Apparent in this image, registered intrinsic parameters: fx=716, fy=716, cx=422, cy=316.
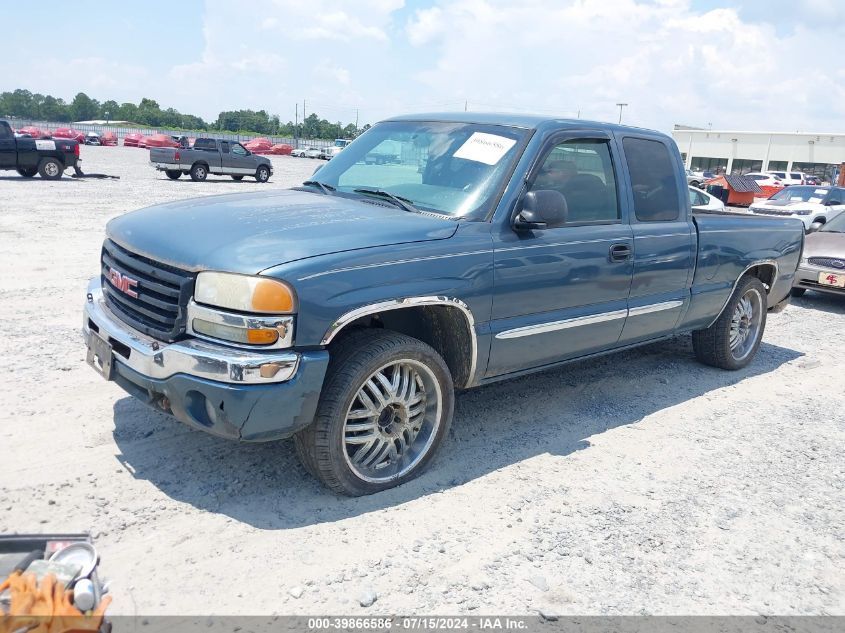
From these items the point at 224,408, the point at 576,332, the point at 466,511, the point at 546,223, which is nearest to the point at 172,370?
the point at 224,408

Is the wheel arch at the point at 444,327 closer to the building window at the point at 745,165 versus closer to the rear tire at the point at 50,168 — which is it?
the rear tire at the point at 50,168

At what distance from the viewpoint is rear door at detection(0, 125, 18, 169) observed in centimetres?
2094

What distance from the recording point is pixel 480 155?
4.31m

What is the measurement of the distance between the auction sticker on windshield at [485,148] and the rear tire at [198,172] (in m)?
23.3

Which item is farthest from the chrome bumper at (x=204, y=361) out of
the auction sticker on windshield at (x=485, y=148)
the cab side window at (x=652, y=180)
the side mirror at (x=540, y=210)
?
the cab side window at (x=652, y=180)

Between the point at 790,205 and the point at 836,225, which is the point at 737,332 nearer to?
the point at 836,225

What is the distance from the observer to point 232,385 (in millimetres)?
3113

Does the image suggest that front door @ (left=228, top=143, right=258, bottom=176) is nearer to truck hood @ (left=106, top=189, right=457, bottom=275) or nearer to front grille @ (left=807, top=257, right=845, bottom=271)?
front grille @ (left=807, top=257, right=845, bottom=271)

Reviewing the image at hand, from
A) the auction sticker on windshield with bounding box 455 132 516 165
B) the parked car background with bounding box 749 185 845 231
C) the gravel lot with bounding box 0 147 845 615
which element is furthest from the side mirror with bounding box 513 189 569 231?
the parked car background with bounding box 749 185 845 231

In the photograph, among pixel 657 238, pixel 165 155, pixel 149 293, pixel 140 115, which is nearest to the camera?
pixel 149 293

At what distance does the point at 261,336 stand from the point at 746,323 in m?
4.97

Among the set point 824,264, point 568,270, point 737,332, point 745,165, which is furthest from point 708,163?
point 568,270

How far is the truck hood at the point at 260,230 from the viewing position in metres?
3.27

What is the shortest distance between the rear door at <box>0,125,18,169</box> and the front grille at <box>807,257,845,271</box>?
21128mm
